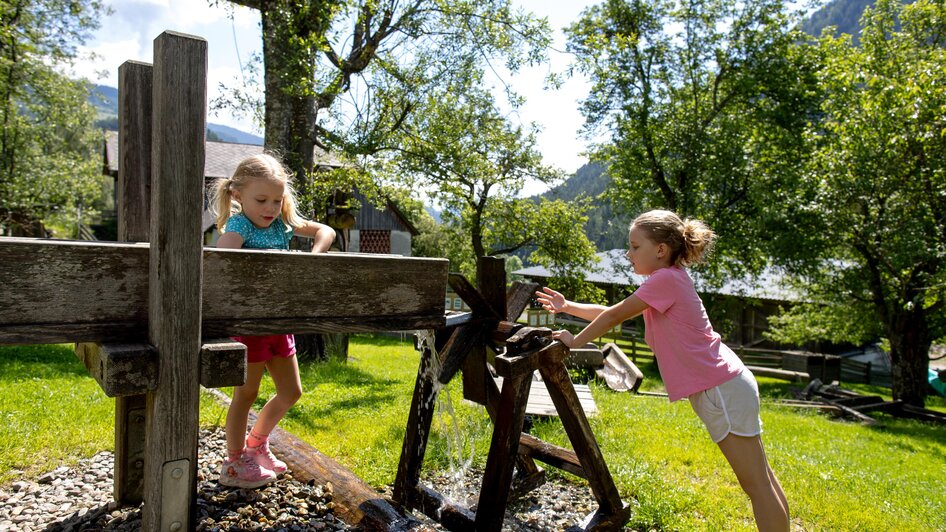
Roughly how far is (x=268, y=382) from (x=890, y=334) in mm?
18277

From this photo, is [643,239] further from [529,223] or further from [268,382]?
[529,223]

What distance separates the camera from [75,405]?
5.96 meters

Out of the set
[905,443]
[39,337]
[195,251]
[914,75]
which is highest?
[914,75]

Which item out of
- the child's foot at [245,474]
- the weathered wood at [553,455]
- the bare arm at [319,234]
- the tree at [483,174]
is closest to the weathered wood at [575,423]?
the weathered wood at [553,455]

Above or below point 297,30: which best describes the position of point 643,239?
below

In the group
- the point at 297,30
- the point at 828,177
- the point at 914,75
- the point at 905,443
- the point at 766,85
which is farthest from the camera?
the point at 766,85

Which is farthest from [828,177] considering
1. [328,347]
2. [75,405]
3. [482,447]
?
[75,405]

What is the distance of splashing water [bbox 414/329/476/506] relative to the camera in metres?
3.81

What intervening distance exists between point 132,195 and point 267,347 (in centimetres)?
114

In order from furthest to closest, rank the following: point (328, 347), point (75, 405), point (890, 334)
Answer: point (890, 334) < point (328, 347) < point (75, 405)

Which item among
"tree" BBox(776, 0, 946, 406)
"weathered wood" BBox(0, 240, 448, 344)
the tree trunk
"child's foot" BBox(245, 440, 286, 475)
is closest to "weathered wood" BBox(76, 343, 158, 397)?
"weathered wood" BBox(0, 240, 448, 344)

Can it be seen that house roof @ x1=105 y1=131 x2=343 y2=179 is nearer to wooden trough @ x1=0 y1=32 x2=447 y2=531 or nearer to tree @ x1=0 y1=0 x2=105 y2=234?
tree @ x1=0 y1=0 x2=105 y2=234

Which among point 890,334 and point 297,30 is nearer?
point 297,30

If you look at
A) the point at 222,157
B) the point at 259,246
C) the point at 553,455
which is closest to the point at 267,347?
the point at 259,246
